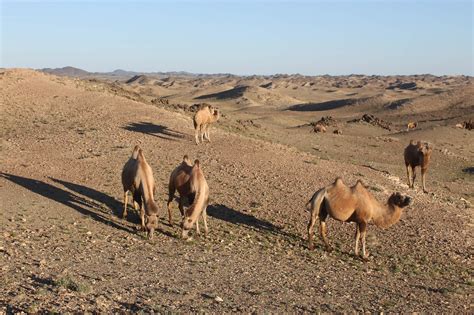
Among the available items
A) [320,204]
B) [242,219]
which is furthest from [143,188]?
[320,204]

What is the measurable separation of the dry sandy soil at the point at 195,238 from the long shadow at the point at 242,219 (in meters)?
0.03

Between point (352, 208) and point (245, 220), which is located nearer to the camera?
point (352, 208)

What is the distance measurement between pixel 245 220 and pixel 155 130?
9684 mm

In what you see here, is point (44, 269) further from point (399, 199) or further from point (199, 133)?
point (199, 133)

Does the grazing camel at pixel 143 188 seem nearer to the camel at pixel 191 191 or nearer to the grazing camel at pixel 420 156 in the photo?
the camel at pixel 191 191

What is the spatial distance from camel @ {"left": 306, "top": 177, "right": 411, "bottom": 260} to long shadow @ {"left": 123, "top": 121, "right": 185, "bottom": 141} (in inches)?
426

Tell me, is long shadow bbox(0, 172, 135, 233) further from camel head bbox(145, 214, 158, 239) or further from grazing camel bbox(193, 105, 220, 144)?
grazing camel bbox(193, 105, 220, 144)

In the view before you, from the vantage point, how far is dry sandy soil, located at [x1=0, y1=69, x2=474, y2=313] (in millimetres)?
9047

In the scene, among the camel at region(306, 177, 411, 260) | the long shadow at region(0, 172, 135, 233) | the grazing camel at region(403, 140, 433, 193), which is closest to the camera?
the camel at region(306, 177, 411, 260)

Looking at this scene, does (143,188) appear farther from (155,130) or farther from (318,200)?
(155,130)

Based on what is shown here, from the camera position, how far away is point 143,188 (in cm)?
1241

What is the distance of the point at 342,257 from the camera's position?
39.8ft

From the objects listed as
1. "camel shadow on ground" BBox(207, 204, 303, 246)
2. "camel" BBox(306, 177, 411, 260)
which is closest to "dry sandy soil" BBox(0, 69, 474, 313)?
"camel shadow on ground" BBox(207, 204, 303, 246)

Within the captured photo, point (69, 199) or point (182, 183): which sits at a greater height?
point (182, 183)
